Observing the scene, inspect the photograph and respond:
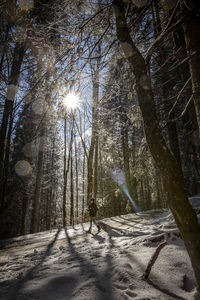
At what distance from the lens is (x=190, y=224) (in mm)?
1702

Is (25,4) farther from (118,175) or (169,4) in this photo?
(118,175)

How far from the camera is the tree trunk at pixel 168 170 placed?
67.1 inches

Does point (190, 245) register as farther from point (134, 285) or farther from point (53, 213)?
point (53, 213)

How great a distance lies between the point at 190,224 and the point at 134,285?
1.19 metres

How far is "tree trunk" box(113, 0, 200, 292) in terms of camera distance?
1704mm

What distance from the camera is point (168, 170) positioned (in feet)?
6.02

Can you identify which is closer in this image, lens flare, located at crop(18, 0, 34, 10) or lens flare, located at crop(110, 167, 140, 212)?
lens flare, located at crop(18, 0, 34, 10)

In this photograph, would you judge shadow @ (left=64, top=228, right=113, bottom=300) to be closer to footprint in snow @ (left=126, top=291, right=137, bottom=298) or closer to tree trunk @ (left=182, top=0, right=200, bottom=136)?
footprint in snow @ (left=126, top=291, right=137, bottom=298)

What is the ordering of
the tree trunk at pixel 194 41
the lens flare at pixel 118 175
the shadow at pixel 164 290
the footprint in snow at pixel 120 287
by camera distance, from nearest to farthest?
the shadow at pixel 164 290 → the footprint in snow at pixel 120 287 → the tree trunk at pixel 194 41 → the lens flare at pixel 118 175

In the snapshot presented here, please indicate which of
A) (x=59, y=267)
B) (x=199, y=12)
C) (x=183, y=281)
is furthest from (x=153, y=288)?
(x=199, y=12)

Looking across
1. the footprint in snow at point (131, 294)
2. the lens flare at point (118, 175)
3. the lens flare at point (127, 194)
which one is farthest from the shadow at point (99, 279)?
the lens flare at point (118, 175)

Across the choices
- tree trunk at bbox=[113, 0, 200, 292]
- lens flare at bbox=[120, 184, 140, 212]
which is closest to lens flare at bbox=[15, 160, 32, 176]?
lens flare at bbox=[120, 184, 140, 212]

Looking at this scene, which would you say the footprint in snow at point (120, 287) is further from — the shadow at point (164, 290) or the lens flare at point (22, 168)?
the lens flare at point (22, 168)

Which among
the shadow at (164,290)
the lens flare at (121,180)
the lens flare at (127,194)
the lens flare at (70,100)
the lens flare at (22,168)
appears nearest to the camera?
the shadow at (164,290)
